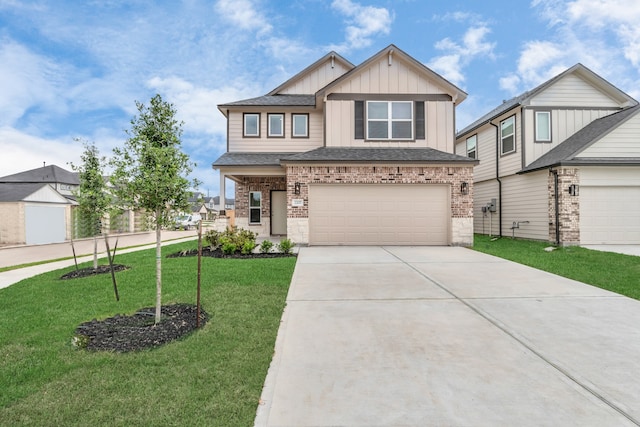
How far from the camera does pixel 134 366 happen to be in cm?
304

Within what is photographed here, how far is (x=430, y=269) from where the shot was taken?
757 centimetres

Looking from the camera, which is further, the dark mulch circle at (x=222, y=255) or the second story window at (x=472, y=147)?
the second story window at (x=472, y=147)

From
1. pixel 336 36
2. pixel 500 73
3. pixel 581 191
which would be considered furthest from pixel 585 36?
pixel 336 36

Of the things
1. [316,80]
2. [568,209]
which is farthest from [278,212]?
[568,209]

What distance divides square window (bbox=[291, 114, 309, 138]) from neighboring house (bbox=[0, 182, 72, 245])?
14561mm

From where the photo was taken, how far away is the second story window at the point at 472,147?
1741cm

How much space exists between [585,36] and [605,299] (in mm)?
18418

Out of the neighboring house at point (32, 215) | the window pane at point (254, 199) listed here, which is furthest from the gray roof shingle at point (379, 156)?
the neighboring house at point (32, 215)

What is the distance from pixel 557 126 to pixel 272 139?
12388 mm

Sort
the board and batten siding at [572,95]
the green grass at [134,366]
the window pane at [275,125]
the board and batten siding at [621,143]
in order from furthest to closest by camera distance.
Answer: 1. the window pane at [275,125]
2. the board and batten siding at [572,95]
3. the board and batten siding at [621,143]
4. the green grass at [134,366]

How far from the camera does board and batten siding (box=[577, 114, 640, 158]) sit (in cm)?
1172

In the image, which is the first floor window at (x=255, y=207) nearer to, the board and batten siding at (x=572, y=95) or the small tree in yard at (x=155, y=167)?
the small tree in yard at (x=155, y=167)

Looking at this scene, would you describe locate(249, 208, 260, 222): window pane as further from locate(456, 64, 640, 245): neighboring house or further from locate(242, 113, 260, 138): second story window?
locate(456, 64, 640, 245): neighboring house

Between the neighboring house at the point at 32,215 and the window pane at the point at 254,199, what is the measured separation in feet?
39.0
